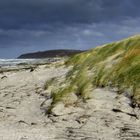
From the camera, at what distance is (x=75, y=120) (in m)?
21.4

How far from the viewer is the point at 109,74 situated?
84.9ft

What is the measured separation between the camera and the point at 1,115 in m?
24.2

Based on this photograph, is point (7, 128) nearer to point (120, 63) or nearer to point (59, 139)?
point (59, 139)

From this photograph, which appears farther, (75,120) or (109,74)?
(109,74)

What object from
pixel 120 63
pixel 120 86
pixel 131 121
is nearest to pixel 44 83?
pixel 120 63

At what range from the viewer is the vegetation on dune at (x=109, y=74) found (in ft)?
77.6

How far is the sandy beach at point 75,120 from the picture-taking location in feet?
62.6

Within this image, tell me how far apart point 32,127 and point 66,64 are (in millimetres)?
19096

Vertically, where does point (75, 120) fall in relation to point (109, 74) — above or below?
below

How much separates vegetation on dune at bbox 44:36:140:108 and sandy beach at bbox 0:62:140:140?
Result: 2.53 ft

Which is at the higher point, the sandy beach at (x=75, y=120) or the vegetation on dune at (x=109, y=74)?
the vegetation on dune at (x=109, y=74)

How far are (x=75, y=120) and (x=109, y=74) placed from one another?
5398 mm

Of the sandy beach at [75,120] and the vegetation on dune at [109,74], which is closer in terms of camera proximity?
the sandy beach at [75,120]

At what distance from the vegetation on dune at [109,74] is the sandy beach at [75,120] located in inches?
30.3
